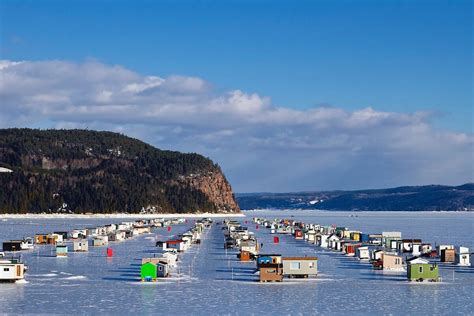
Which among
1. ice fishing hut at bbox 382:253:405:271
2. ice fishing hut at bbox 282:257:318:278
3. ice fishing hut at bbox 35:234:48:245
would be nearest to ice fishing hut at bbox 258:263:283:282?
ice fishing hut at bbox 282:257:318:278

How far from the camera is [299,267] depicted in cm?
9038

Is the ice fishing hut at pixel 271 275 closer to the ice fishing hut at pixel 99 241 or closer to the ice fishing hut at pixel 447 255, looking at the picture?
the ice fishing hut at pixel 447 255

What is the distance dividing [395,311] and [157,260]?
3292cm

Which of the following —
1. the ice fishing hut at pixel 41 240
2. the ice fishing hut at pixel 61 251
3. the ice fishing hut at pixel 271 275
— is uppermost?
the ice fishing hut at pixel 41 240

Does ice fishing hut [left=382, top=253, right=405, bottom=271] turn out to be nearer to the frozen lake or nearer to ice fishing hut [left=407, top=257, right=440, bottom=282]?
the frozen lake

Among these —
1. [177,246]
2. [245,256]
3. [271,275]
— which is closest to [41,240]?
[177,246]

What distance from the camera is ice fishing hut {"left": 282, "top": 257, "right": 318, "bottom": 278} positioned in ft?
296

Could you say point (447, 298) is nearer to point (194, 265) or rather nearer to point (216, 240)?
point (194, 265)

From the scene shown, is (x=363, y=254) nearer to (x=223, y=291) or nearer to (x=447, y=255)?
(x=447, y=255)

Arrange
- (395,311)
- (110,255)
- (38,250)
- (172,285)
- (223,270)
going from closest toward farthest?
(395,311) → (172,285) → (223,270) → (110,255) → (38,250)

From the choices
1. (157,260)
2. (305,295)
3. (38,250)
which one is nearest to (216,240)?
(38,250)

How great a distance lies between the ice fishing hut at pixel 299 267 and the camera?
9019cm

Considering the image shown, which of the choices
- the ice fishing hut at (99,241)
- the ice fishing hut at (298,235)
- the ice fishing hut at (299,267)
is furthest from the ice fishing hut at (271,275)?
the ice fishing hut at (298,235)

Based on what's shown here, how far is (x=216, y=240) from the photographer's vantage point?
172375 millimetres
